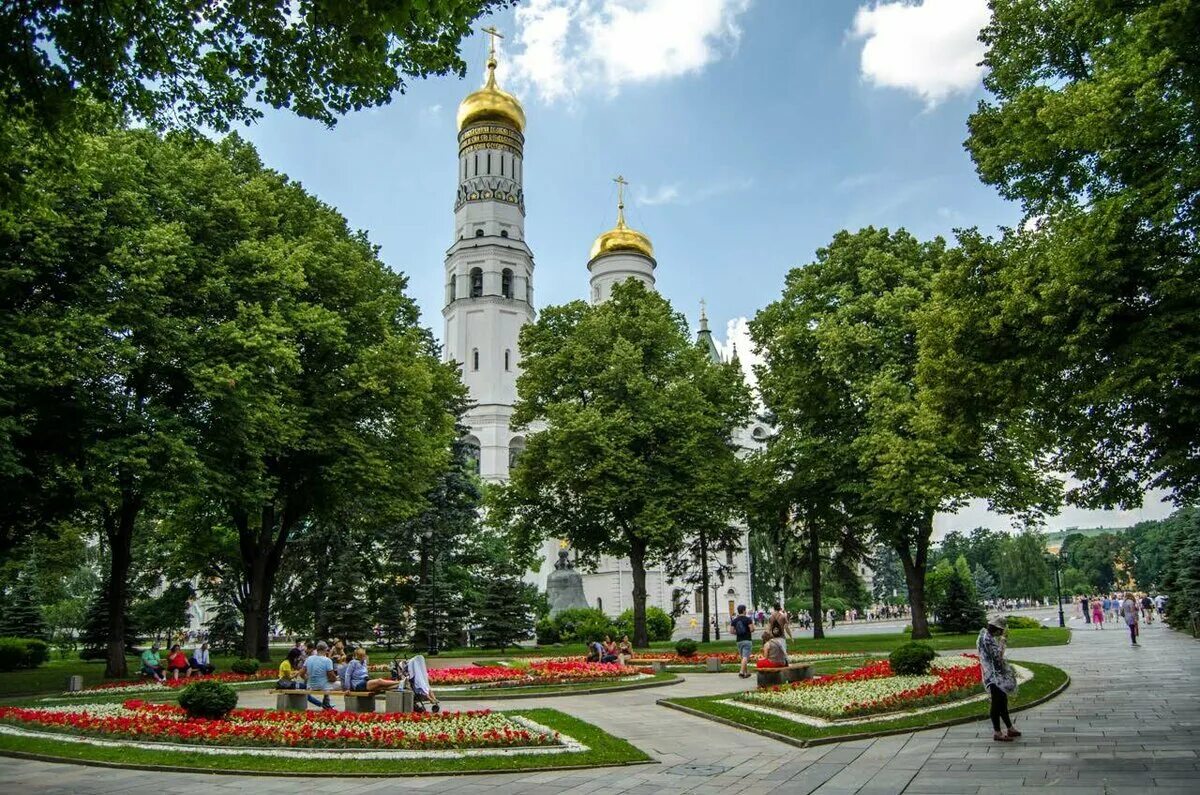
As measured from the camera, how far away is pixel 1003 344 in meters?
16.3

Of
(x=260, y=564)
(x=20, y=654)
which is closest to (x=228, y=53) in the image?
(x=260, y=564)

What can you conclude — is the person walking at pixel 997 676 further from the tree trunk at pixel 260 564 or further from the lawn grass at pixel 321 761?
the tree trunk at pixel 260 564

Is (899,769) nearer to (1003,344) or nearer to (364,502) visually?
(1003,344)

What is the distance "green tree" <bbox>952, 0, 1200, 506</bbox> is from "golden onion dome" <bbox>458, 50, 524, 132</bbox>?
59.5 metres

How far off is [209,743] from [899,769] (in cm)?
868

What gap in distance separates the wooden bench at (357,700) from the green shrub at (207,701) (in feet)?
6.04

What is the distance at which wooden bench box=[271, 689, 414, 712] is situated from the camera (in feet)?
47.7

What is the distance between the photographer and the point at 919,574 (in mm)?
30156

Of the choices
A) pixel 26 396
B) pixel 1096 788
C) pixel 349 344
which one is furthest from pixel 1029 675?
pixel 26 396

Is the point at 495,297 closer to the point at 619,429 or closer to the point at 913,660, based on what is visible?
the point at 619,429

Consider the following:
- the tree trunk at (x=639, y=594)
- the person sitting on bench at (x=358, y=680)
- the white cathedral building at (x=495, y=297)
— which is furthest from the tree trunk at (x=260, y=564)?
the white cathedral building at (x=495, y=297)

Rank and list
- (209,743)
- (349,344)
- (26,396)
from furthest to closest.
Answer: (349,344) → (26,396) → (209,743)

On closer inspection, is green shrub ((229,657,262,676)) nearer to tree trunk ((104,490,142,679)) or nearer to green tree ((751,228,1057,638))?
tree trunk ((104,490,142,679))

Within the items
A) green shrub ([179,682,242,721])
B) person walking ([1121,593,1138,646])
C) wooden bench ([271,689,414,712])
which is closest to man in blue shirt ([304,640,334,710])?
wooden bench ([271,689,414,712])
